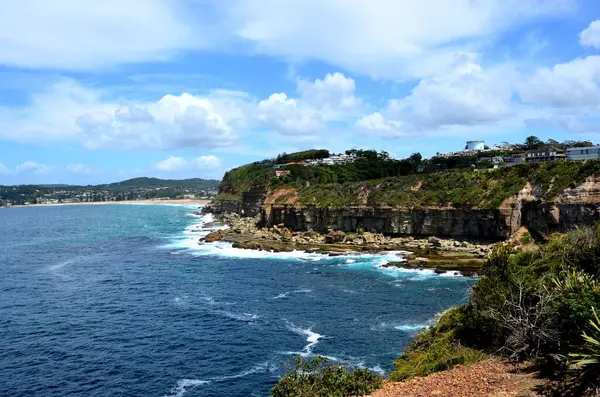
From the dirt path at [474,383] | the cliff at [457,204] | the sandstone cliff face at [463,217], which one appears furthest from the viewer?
the cliff at [457,204]

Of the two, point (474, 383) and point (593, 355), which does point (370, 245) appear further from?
point (593, 355)

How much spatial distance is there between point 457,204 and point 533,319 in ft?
205

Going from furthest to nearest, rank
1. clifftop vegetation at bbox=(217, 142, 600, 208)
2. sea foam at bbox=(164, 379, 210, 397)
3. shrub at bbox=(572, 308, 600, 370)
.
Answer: clifftop vegetation at bbox=(217, 142, 600, 208)
sea foam at bbox=(164, 379, 210, 397)
shrub at bbox=(572, 308, 600, 370)

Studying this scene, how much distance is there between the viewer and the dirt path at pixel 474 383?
18828mm

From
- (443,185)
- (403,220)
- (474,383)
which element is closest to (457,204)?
(443,185)

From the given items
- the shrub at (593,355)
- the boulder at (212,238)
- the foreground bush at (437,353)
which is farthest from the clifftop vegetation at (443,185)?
the shrub at (593,355)

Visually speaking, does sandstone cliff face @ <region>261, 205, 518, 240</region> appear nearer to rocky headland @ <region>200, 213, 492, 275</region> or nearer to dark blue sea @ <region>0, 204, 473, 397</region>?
rocky headland @ <region>200, 213, 492, 275</region>

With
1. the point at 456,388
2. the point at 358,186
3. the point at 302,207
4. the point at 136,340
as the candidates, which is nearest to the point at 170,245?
the point at 302,207

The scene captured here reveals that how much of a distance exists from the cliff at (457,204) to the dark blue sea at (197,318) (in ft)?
54.4

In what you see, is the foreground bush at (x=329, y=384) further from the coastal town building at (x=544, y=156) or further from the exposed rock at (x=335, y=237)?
the coastal town building at (x=544, y=156)

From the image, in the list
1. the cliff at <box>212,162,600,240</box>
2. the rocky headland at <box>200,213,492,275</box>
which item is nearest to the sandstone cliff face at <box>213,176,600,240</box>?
the cliff at <box>212,162,600,240</box>

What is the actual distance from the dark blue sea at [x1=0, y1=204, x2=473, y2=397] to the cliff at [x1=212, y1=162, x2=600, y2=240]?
16580mm

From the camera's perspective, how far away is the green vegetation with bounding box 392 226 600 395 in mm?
19047

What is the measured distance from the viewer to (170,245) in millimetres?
95375
